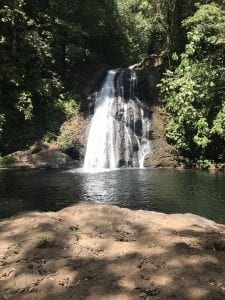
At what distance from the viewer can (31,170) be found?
22.6m

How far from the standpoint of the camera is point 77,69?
103ft

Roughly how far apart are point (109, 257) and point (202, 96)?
18.0 meters

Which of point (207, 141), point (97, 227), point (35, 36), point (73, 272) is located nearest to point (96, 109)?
point (35, 36)

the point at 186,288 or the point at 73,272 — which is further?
the point at 73,272

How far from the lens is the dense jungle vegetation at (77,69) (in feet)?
77.4

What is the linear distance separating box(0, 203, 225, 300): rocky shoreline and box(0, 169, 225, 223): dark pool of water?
12.7ft

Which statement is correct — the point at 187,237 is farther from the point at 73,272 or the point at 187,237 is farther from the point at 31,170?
the point at 31,170

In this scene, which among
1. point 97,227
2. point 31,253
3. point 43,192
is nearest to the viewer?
point 31,253

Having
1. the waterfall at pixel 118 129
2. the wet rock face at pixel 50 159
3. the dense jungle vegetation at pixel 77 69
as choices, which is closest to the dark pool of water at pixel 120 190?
the wet rock face at pixel 50 159

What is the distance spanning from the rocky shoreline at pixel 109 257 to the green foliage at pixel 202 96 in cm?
1458

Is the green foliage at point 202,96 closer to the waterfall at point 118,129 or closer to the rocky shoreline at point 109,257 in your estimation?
the waterfall at point 118,129

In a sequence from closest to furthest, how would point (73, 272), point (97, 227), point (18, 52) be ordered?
point (73, 272)
point (97, 227)
point (18, 52)

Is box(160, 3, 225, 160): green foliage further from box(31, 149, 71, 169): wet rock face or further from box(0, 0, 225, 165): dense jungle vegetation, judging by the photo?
box(31, 149, 71, 169): wet rock face

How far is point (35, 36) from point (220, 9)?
11.2m
